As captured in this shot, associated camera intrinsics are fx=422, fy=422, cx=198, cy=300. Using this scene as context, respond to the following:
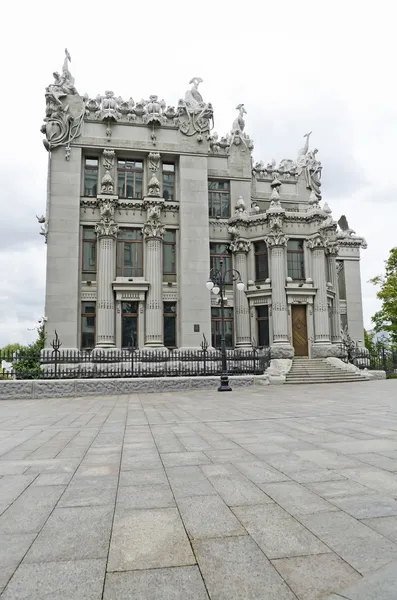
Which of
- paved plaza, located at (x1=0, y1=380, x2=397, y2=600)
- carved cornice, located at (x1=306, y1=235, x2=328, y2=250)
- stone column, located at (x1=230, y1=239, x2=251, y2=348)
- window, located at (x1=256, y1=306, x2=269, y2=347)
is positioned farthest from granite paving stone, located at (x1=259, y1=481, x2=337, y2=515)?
carved cornice, located at (x1=306, y1=235, x2=328, y2=250)

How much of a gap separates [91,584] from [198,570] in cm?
70

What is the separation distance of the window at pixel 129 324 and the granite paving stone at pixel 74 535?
25.5 meters

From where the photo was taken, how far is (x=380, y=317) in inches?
1623

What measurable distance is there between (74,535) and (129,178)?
30489 millimetres

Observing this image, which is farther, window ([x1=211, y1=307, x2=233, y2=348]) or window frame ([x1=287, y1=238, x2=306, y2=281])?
window frame ([x1=287, y1=238, x2=306, y2=281])

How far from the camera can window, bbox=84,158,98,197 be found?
30889 millimetres

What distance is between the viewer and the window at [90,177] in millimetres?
30889

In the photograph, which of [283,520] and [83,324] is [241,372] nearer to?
[83,324]

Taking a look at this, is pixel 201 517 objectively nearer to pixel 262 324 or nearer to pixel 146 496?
pixel 146 496

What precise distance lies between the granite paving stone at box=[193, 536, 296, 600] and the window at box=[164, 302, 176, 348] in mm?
27073

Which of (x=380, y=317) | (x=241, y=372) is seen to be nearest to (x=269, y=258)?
(x=241, y=372)

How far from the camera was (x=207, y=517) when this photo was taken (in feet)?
12.6

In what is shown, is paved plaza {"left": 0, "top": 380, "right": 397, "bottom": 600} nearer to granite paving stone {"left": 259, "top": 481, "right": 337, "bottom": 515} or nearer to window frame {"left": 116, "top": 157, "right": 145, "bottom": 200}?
granite paving stone {"left": 259, "top": 481, "right": 337, "bottom": 515}

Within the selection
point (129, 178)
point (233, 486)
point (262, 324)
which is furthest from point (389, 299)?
point (233, 486)
